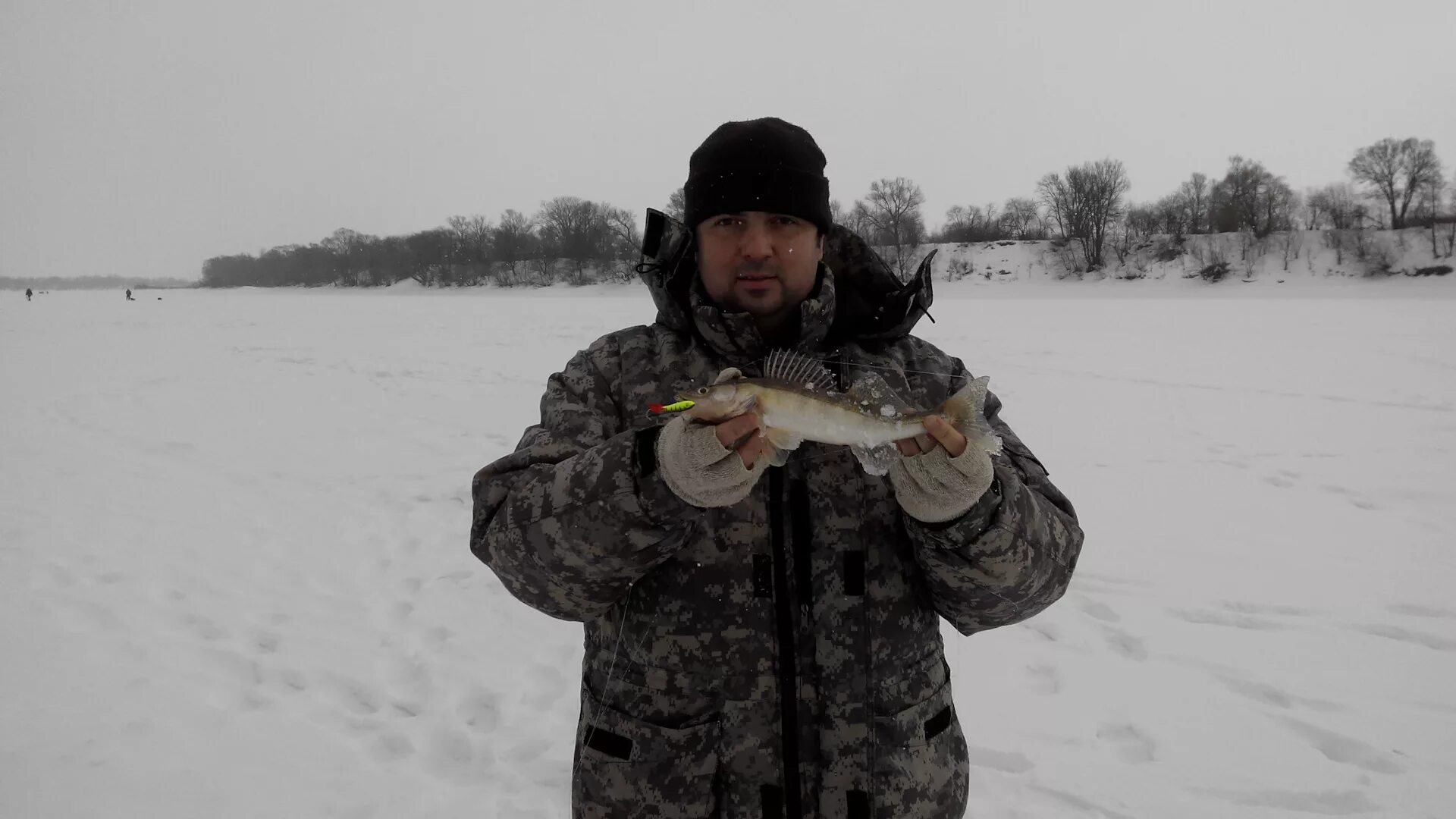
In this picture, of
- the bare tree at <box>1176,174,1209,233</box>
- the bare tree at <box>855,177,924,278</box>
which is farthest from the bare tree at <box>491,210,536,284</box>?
the bare tree at <box>1176,174,1209,233</box>

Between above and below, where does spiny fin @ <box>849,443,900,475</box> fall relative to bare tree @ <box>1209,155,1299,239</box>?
below

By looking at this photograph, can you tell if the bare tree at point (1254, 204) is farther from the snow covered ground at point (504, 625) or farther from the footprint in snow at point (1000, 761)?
the footprint in snow at point (1000, 761)

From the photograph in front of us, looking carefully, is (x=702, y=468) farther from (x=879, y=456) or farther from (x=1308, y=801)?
(x=1308, y=801)

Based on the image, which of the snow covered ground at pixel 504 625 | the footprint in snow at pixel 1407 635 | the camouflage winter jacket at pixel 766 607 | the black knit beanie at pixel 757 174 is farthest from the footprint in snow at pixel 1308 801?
the black knit beanie at pixel 757 174

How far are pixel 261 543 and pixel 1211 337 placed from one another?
25.0 meters

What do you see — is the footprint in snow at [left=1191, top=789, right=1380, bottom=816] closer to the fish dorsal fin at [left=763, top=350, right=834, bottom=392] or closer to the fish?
the fish

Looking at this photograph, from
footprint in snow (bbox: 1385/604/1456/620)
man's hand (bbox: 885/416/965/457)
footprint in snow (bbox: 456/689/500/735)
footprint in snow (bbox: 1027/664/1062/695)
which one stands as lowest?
footprint in snow (bbox: 1027/664/1062/695)

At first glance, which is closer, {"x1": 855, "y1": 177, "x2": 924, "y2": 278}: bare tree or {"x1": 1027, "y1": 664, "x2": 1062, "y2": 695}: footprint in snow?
{"x1": 1027, "y1": 664, "x2": 1062, "y2": 695}: footprint in snow

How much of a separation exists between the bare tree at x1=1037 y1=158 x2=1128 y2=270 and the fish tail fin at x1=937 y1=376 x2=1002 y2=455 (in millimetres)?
71270

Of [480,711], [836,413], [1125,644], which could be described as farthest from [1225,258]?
[836,413]

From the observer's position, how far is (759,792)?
7.84ft

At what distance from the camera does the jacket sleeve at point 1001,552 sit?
2.21 metres

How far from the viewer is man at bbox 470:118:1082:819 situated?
2.19 meters

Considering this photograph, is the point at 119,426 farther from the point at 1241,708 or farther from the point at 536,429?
the point at 1241,708
